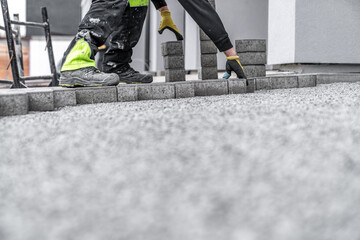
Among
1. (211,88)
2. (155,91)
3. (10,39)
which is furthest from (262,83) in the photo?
(10,39)

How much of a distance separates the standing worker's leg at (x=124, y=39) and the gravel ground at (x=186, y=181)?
1460 millimetres

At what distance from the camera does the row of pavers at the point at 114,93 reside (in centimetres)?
163

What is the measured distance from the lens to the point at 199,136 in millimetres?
957

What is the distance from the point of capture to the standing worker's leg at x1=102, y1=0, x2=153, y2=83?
2.45 metres

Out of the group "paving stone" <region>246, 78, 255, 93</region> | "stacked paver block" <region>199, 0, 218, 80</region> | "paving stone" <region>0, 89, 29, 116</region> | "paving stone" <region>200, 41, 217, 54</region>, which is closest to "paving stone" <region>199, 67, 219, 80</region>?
"stacked paver block" <region>199, 0, 218, 80</region>

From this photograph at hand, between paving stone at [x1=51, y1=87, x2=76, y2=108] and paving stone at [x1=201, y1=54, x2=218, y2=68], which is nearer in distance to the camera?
paving stone at [x1=51, y1=87, x2=76, y2=108]

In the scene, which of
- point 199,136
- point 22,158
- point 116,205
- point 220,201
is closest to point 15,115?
point 22,158

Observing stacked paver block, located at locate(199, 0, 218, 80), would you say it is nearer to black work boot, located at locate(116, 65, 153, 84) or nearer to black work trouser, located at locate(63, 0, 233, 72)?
black work boot, located at locate(116, 65, 153, 84)

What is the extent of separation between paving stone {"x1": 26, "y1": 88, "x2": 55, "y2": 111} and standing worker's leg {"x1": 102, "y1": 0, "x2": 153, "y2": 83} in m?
0.74

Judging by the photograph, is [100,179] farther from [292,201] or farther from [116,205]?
[292,201]

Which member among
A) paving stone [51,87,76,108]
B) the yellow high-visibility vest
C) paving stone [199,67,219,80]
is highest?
the yellow high-visibility vest

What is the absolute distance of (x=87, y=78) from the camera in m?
2.12

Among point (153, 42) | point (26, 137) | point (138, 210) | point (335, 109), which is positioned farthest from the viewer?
point (153, 42)

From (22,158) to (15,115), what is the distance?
0.82 metres
